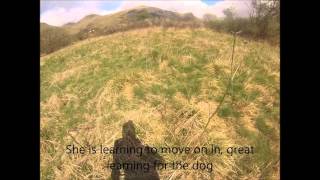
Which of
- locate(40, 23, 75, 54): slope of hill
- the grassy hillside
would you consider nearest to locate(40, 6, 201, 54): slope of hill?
locate(40, 23, 75, 54): slope of hill

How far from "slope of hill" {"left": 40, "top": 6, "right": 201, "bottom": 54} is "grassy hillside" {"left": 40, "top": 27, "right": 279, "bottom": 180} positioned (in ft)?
0.37

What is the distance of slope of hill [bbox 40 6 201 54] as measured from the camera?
25.9 feet

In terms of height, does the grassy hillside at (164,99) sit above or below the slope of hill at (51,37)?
below

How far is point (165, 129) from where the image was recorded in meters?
7.66

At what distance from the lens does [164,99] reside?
7.79m

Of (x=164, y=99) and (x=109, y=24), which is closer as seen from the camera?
(x=164, y=99)

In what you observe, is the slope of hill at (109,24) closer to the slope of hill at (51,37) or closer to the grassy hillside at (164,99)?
the slope of hill at (51,37)

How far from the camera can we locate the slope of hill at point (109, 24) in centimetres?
790

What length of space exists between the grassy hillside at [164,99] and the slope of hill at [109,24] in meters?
0.11

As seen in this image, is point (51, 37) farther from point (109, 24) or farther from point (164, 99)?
point (164, 99)

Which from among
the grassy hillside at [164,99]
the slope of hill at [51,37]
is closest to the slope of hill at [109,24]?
the slope of hill at [51,37]

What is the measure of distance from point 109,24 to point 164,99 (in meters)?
1.37

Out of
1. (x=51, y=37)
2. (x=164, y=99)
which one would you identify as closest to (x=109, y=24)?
(x=51, y=37)

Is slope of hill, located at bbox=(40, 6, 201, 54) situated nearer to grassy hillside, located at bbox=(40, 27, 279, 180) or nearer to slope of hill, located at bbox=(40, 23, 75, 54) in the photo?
slope of hill, located at bbox=(40, 23, 75, 54)
